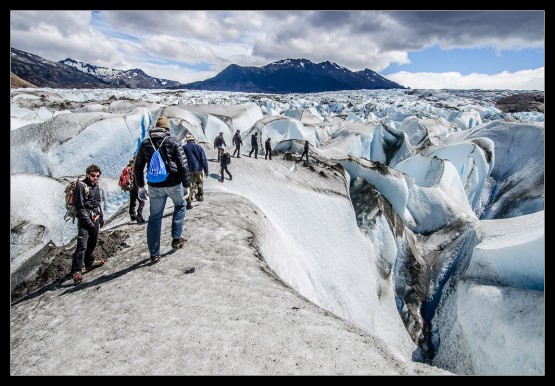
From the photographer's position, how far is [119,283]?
5.07m

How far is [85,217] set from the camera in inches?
204

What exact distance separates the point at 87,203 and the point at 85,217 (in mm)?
211

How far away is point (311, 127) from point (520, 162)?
63.5ft

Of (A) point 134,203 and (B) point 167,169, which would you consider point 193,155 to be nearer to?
(A) point 134,203

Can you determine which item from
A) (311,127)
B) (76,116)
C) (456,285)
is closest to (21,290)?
(456,285)

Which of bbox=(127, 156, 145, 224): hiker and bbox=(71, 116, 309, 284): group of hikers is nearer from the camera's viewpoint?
bbox=(71, 116, 309, 284): group of hikers

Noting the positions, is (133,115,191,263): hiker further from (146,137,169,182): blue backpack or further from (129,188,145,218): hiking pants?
(129,188,145,218): hiking pants

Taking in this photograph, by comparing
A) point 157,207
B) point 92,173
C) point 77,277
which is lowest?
point 77,277

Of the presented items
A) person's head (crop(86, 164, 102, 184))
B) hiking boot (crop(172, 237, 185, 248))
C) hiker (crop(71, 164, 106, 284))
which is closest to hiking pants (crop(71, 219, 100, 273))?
hiker (crop(71, 164, 106, 284))

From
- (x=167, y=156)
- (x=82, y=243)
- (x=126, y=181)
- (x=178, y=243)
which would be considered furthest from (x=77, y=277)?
(x=126, y=181)

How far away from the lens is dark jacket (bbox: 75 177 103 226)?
5.12 meters

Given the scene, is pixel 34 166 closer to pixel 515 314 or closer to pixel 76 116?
pixel 76 116

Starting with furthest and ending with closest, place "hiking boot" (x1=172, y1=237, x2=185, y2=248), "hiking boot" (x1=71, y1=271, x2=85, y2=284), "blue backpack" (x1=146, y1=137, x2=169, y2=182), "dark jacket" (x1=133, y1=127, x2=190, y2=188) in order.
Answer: "hiking boot" (x1=172, y1=237, x2=185, y2=248) < "hiking boot" (x1=71, y1=271, x2=85, y2=284) < "dark jacket" (x1=133, y1=127, x2=190, y2=188) < "blue backpack" (x1=146, y1=137, x2=169, y2=182)

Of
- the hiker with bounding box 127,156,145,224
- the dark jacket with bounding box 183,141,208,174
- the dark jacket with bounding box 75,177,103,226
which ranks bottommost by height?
the hiker with bounding box 127,156,145,224
